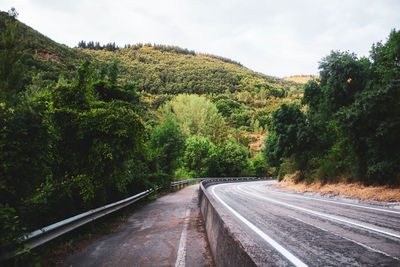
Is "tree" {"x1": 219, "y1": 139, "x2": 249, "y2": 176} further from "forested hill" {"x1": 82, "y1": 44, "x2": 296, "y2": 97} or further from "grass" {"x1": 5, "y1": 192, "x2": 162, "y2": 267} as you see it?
"forested hill" {"x1": 82, "y1": 44, "x2": 296, "y2": 97}

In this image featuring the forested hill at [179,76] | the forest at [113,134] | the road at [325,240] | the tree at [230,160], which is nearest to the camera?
the forest at [113,134]

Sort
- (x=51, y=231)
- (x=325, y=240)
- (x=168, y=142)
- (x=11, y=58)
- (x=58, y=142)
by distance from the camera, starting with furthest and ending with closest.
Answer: (x=168, y=142) < (x=58, y=142) < (x=325, y=240) < (x=11, y=58) < (x=51, y=231)

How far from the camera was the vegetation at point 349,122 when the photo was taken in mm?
12104

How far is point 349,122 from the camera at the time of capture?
13477 millimetres

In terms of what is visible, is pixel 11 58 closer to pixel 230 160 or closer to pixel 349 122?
pixel 349 122

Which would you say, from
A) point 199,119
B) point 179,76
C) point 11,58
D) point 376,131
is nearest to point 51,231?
point 11,58

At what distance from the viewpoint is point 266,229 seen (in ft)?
19.1

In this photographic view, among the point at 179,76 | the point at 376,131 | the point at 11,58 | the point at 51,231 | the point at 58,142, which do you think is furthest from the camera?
the point at 179,76

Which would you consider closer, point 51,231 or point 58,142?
point 51,231

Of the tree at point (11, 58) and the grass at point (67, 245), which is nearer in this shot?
the grass at point (67, 245)

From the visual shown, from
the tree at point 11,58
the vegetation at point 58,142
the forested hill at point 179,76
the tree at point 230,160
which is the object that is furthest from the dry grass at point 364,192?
the forested hill at point 179,76

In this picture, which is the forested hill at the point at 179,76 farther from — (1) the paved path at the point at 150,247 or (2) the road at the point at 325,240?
(2) the road at the point at 325,240

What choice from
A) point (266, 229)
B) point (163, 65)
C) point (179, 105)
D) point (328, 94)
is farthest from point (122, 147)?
point (163, 65)

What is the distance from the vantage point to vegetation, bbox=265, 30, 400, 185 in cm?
1210
